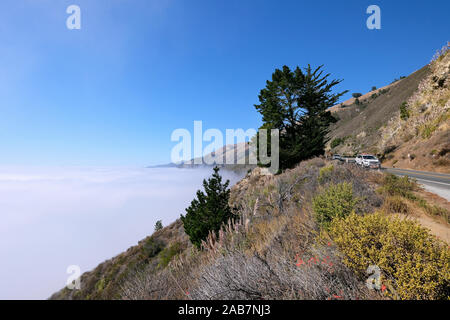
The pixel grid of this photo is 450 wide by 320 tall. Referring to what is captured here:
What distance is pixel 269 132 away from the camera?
66.6 feet

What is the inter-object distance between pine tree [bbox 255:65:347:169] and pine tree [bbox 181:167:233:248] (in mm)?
7589

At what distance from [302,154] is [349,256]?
61.2 feet

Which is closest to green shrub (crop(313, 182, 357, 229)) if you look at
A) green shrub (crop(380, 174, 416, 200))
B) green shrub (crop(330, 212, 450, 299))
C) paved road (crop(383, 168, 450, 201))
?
green shrub (crop(330, 212, 450, 299))

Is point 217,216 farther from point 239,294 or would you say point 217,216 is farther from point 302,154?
point 239,294

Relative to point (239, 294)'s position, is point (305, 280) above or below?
above

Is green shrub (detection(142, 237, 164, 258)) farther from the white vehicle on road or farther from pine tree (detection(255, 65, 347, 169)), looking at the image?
the white vehicle on road

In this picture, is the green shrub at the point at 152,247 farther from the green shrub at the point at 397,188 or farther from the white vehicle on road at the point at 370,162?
the green shrub at the point at 397,188

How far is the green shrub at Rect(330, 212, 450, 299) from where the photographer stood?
1.87 m

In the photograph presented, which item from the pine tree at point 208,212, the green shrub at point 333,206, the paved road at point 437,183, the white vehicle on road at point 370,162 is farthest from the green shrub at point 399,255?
the white vehicle on road at point 370,162

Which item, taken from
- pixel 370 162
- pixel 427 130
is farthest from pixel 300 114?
pixel 427 130

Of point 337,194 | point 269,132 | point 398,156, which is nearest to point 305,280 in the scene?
point 337,194

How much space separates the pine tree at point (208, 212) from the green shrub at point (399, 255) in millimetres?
12444

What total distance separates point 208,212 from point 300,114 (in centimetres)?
1473

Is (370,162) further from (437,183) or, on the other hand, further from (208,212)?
(208,212)
